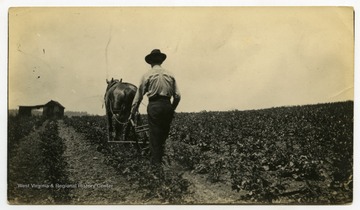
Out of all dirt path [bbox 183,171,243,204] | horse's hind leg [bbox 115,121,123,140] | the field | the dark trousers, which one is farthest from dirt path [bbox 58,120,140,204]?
dirt path [bbox 183,171,243,204]

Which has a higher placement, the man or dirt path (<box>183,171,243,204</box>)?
the man

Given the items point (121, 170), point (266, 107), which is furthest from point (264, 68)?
point (121, 170)

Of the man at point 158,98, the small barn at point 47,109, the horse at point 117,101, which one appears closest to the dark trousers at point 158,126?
the man at point 158,98

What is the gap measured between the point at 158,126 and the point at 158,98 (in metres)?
0.23

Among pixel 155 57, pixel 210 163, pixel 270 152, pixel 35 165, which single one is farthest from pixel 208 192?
pixel 35 165

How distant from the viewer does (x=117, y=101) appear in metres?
4.71

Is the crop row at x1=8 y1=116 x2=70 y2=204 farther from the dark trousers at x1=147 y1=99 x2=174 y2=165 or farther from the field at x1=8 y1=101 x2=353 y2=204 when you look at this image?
the dark trousers at x1=147 y1=99 x2=174 y2=165

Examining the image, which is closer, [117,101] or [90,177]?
[90,177]

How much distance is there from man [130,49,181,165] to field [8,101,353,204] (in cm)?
7

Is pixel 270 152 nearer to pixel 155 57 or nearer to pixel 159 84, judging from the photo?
pixel 159 84

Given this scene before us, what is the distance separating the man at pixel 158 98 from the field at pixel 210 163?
0.07 m

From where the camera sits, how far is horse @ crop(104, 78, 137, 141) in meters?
4.58

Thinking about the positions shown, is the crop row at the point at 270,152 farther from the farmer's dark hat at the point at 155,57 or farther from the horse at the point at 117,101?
the farmer's dark hat at the point at 155,57
